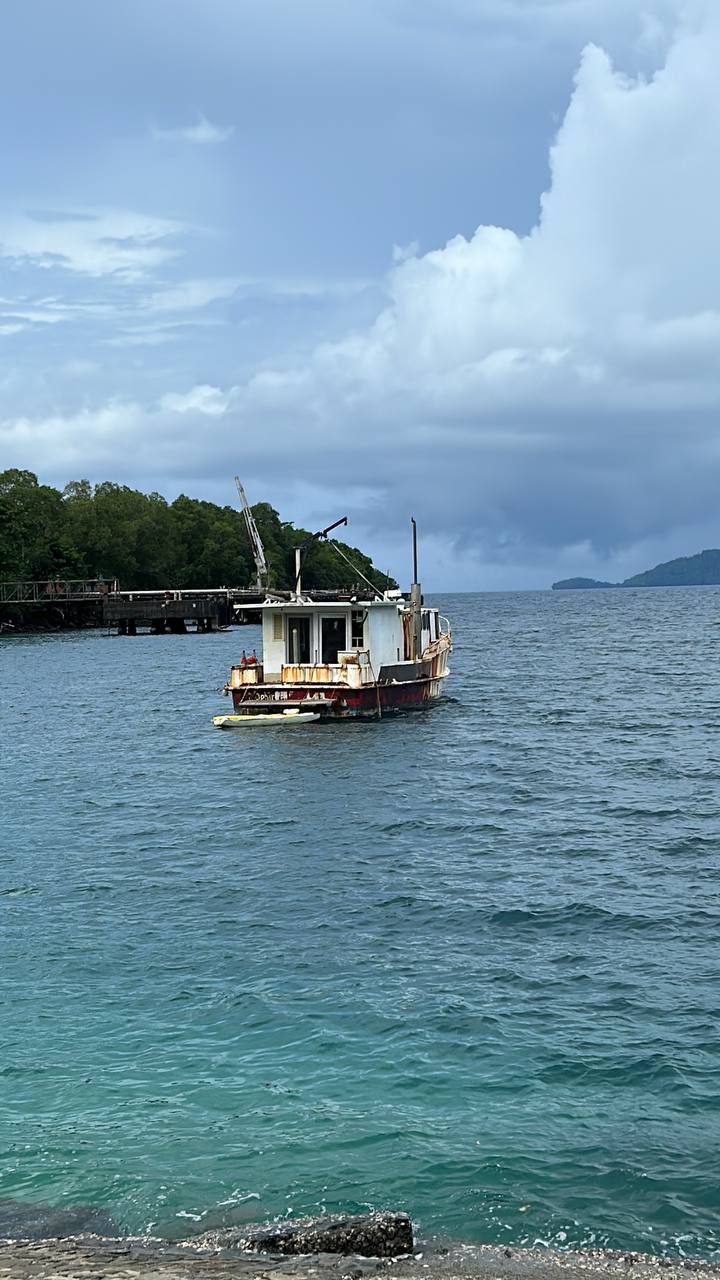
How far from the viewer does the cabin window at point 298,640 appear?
4584cm

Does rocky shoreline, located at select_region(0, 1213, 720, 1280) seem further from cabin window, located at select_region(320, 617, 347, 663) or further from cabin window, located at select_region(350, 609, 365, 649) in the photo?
cabin window, located at select_region(320, 617, 347, 663)

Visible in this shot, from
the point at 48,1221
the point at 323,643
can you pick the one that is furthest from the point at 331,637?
the point at 48,1221

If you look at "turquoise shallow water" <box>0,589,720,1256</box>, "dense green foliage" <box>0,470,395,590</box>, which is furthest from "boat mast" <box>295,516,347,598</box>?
"dense green foliage" <box>0,470,395,590</box>

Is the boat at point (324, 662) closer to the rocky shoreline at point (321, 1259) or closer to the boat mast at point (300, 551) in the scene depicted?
the boat mast at point (300, 551)

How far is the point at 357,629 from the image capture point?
45.7m

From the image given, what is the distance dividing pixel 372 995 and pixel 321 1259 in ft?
21.2

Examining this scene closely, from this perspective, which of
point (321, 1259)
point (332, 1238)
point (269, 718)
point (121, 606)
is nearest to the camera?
point (321, 1259)

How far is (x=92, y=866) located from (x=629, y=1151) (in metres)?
14.5

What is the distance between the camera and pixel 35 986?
16188 millimetres

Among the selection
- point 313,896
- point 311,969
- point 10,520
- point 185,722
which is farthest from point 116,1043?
point 10,520

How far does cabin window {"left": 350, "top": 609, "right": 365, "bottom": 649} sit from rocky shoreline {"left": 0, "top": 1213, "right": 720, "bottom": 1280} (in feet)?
118

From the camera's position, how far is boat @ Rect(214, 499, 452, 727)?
44625 millimetres

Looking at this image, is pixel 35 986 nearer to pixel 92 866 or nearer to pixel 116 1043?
pixel 116 1043

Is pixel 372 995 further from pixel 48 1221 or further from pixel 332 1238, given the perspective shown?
pixel 332 1238
